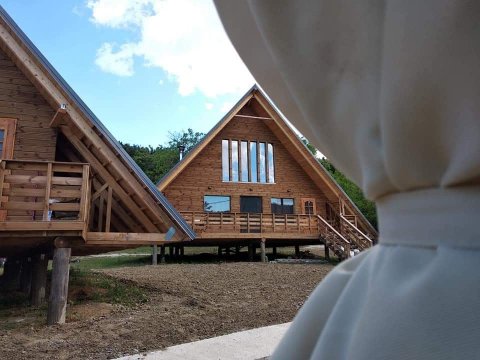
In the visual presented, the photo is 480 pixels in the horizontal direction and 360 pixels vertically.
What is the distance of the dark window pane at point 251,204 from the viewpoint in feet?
64.5

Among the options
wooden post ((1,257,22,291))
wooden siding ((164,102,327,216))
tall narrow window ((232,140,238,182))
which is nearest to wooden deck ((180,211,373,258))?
wooden siding ((164,102,327,216))

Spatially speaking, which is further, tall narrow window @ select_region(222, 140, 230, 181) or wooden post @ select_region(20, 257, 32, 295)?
tall narrow window @ select_region(222, 140, 230, 181)

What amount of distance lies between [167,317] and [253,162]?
14.3 metres

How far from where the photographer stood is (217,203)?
63.2 feet

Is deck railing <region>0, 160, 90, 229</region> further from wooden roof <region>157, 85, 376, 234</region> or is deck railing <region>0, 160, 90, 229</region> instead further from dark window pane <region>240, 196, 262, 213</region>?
dark window pane <region>240, 196, 262, 213</region>

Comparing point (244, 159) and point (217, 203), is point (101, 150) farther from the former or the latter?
point (244, 159)

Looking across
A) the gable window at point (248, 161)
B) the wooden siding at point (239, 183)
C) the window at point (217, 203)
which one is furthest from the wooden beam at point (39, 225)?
the gable window at point (248, 161)

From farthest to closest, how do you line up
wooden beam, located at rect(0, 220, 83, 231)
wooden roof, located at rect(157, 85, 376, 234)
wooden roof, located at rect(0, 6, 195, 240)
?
1. wooden roof, located at rect(157, 85, 376, 234)
2. wooden roof, located at rect(0, 6, 195, 240)
3. wooden beam, located at rect(0, 220, 83, 231)

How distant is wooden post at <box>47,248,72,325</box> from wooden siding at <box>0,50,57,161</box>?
3.21m

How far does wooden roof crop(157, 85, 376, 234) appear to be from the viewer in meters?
19.0

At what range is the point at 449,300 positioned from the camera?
67cm

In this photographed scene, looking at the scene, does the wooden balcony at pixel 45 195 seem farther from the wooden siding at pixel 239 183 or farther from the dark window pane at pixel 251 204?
the dark window pane at pixel 251 204

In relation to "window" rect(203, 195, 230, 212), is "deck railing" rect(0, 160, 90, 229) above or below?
below

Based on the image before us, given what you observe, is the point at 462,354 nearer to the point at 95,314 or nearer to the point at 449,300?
the point at 449,300
